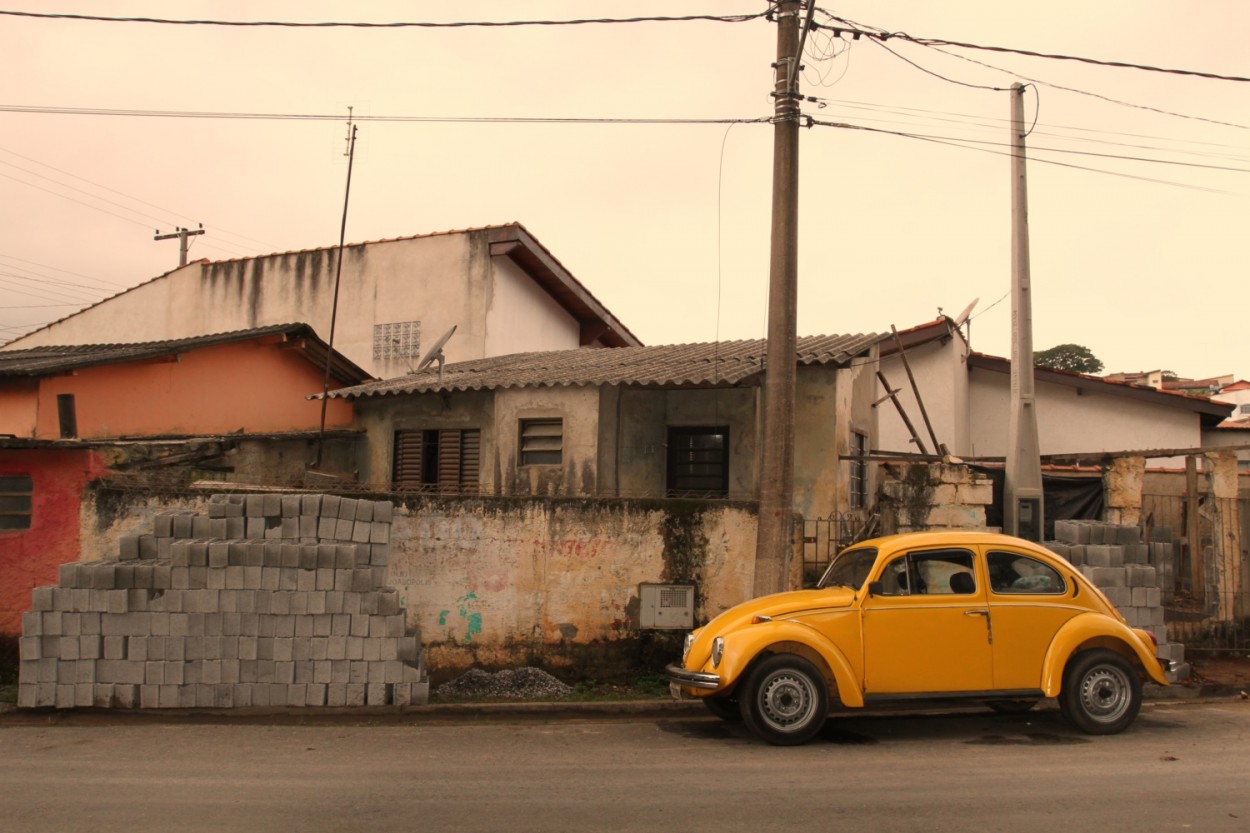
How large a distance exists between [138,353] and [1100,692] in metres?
14.4

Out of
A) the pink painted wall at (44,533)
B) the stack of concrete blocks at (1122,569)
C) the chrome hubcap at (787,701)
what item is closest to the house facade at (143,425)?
the pink painted wall at (44,533)

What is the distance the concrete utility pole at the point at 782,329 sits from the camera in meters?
10.5

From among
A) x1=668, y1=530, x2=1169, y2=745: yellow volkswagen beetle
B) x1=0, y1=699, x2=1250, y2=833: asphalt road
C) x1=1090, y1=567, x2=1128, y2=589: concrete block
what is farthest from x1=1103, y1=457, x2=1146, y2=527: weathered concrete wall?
x1=668, y1=530, x2=1169, y2=745: yellow volkswagen beetle

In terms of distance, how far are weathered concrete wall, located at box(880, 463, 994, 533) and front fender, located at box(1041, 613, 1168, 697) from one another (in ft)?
10.2

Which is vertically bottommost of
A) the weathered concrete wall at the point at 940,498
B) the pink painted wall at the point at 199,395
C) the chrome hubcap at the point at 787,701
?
the chrome hubcap at the point at 787,701

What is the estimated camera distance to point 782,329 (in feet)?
34.8

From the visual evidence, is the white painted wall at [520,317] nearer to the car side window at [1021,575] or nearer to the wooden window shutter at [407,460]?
the wooden window shutter at [407,460]

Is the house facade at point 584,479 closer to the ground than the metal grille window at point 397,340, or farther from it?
closer to the ground

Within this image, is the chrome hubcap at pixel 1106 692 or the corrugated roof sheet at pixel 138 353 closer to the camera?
the chrome hubcap at pixel 1106 692

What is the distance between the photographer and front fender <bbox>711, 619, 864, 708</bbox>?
835 centimetres

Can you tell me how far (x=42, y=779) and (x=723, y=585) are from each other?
673 cm

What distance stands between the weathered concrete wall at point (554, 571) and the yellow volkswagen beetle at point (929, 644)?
254cm

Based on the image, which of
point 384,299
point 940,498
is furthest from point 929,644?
point 384,299

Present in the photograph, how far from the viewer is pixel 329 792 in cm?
693
